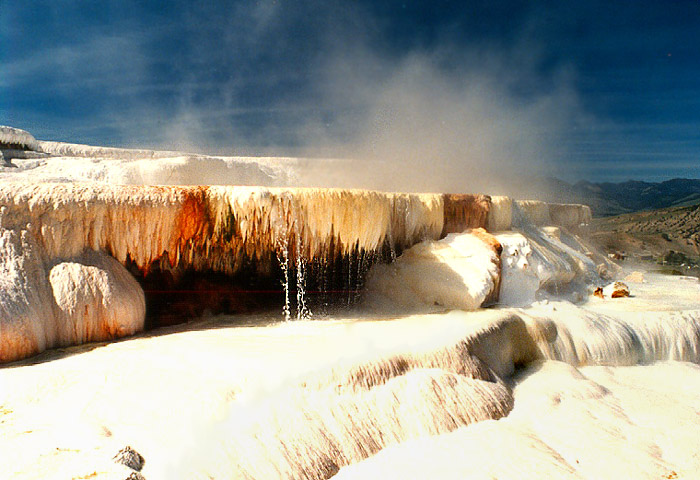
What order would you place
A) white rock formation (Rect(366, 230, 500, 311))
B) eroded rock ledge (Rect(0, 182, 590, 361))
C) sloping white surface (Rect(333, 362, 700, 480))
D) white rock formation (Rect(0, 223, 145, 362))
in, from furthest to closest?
1. white rock formation (Rect(366, 230, 500, 311))
2. eroded rock ledge (Rect(0, 182, 590, 361))
3. white rock formation (Rect(0, 223, 145, 362))
4. sloping white surface (Rect(333, 362, 700, 480))

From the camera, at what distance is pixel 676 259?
15891 millimetres

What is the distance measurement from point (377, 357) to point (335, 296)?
3.31 metres

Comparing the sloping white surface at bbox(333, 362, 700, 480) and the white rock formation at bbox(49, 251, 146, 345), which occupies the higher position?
the white rock formation at bbox(49, 251, 146, 345)

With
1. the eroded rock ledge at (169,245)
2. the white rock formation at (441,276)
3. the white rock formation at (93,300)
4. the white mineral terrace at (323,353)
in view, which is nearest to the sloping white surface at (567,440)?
the white mineral terrace at (323,353)

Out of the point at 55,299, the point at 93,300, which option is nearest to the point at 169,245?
the point at 93,300

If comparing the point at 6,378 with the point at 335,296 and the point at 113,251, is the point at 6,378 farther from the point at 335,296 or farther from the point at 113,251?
the point at 335,296

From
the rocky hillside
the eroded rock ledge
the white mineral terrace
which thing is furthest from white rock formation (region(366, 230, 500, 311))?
the rocky hillside

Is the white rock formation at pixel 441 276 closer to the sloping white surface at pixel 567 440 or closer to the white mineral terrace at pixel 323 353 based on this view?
the white mineral terrace at pixel 323 353

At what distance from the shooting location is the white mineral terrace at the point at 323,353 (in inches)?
120

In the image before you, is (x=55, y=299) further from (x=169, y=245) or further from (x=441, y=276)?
(x=441, y=276)

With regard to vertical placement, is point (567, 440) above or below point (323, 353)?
below

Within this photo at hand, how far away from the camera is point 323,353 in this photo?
402 centimetres

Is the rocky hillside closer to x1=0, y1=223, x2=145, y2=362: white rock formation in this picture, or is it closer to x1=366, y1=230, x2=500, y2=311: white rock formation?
x1=366, y1=230, x2=500, y2=311: white rock formation

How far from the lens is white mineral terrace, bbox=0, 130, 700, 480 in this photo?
306cm
